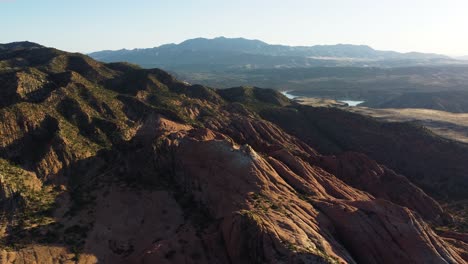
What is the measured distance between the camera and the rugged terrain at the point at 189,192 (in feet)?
158

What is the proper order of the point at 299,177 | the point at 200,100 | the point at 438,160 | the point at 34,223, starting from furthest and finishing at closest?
the point at 200,100, the point at 438,160, the point at 299,177, the point at 34,223

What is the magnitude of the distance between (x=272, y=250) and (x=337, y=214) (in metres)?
14.2

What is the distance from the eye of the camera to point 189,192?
208 feet

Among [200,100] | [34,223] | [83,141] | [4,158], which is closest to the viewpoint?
[34,223]

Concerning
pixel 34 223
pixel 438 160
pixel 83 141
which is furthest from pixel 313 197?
pixel 438 160

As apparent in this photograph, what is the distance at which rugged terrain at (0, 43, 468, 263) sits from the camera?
48281 mm

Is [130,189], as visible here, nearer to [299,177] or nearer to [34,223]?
[34,223]

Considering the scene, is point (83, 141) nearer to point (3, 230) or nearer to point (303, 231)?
point (3, 230)

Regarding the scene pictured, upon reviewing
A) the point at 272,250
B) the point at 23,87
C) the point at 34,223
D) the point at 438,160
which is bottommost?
the point at 438,160

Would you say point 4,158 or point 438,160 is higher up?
point 4,158

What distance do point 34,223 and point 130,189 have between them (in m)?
15.3

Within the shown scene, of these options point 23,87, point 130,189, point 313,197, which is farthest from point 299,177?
point 23,87

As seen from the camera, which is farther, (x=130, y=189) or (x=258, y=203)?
(x=130, y=189)

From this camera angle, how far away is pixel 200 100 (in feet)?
462
